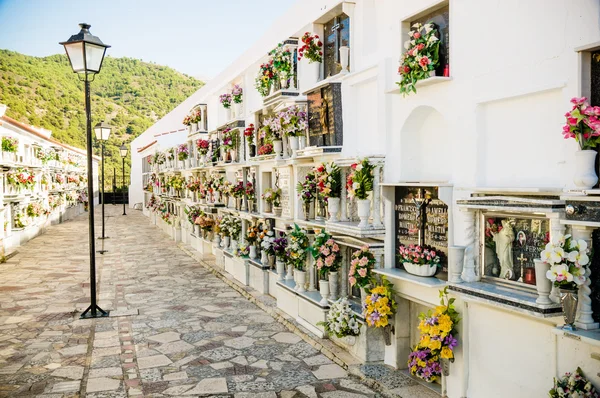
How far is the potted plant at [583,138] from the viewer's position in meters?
3.94

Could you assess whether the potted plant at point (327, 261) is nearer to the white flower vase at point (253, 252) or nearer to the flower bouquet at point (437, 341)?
the flower bouquet at point (437, 341)

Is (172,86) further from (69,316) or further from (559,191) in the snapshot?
(559,191)

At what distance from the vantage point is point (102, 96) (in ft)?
218

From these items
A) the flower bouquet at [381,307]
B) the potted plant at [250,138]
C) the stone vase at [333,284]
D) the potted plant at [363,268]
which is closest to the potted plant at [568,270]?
the flower bouquet at [381,307]

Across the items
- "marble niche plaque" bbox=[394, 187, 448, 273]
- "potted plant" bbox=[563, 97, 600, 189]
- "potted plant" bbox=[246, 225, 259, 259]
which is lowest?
"potted plant" bbox=[246, 225, 259, 259]

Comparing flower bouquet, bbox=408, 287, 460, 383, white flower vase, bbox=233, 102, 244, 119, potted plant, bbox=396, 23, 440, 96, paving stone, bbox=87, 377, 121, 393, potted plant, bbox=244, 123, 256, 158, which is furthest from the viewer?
white flower vase, bbox=233, 102, 244, 119

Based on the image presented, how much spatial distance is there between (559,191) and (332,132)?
13.9 feet

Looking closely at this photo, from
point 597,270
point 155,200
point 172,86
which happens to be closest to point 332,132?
point 597,270

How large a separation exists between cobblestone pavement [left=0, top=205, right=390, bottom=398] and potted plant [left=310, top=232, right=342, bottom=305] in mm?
907

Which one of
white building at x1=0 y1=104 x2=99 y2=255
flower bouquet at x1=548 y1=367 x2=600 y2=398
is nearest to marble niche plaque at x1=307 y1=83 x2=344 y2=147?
flower bouquet at x1=548 y1=367 x2=600 y2=398

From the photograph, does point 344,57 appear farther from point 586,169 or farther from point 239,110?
point 239,110

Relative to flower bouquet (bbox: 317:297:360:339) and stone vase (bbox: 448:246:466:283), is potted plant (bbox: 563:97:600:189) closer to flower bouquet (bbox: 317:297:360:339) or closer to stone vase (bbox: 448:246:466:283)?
stone vase (bbox: 448:246:466:283)

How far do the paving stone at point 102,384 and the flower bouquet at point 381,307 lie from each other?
3299 millimetres

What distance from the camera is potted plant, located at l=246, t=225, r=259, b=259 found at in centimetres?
1217
